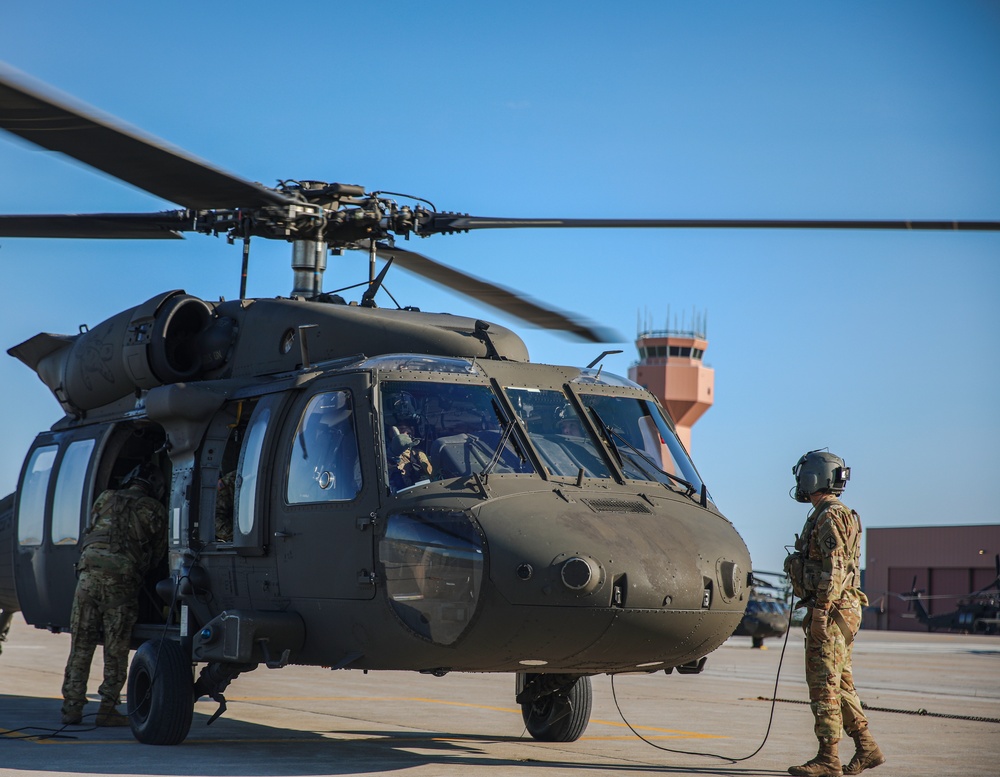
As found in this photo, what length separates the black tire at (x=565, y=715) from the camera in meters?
9.75

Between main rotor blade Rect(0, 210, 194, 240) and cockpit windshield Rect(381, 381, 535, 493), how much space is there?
3.45m

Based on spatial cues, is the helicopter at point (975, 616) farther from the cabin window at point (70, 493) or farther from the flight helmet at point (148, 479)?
the cabin window at point (70, 493)

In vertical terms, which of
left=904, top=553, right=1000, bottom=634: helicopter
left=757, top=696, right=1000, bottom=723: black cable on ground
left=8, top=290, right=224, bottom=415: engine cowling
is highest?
left=8, top=290, right=224, bottom=415: engine cowling

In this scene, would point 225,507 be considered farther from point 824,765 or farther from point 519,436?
point 824,765

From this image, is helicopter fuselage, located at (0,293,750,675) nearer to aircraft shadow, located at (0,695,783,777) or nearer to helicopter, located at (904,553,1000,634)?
aircraft shadow, located at (0,695,783,777)

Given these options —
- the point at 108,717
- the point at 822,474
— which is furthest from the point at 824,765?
the point at 108,717

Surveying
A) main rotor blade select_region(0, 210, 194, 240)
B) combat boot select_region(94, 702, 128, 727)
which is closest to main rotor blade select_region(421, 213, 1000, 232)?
main rotor blade select_region(0, 210, 194, 240)

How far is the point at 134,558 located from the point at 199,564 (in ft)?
3.27

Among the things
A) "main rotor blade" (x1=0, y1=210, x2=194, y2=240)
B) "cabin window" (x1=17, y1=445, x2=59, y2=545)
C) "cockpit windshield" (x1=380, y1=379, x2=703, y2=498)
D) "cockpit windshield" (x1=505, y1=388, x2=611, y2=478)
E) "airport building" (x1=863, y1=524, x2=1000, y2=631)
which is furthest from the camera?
"airport building" (x1=863, y1=524, x2=1000, y2=631)

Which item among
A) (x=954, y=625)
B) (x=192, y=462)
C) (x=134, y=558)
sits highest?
(x=192, y=462)

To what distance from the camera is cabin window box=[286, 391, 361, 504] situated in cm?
806

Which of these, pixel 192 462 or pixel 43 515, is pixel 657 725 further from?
pixel 43 515

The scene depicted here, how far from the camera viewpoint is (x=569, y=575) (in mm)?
Result: 7117

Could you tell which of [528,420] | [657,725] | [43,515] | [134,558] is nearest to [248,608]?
[134,558]
